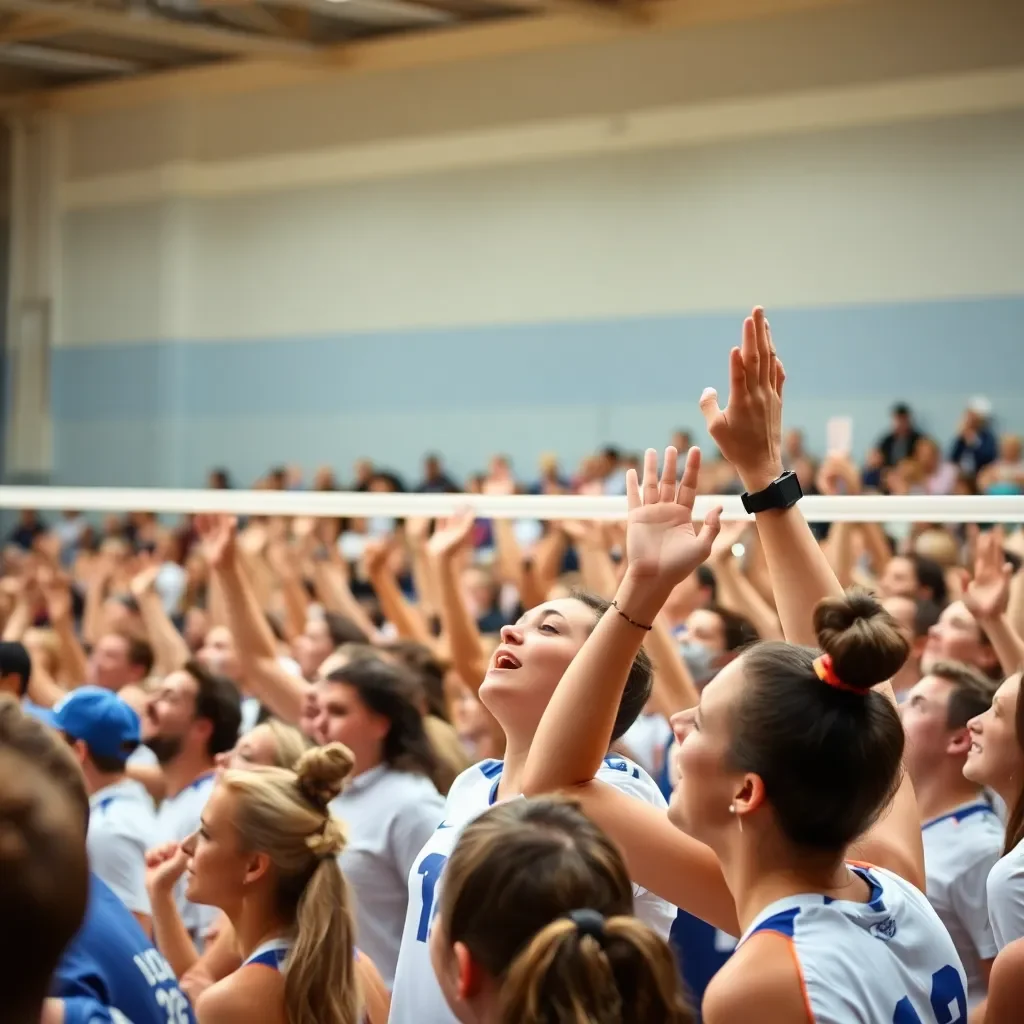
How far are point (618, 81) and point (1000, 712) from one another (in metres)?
11.6

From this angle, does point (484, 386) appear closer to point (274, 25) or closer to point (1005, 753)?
point (274, 25)

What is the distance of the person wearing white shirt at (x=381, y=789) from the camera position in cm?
371

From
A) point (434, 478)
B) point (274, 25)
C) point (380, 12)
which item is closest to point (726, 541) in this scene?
point (434, 478)

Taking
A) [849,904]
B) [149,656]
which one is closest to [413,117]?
[149,656]

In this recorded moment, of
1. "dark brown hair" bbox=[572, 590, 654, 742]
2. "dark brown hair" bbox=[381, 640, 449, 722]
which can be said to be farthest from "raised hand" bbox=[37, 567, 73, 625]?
"dark brown hair" bbox=[572, 590, 654, 742]

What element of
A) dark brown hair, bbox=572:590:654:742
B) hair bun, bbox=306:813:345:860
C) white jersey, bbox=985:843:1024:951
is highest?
dark brown hair, bbox=572:590:654:742

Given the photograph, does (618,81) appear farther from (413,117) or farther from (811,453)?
(811,453)

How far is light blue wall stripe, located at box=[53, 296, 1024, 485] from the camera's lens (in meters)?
12.3

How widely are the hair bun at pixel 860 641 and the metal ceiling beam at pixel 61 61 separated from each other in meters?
15.7

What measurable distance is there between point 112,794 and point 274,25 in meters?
11.9

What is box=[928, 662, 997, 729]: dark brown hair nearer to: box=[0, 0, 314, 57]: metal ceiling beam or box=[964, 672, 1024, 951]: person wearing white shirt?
box=[964, 672, 1024, 951]: person wearing white shirt

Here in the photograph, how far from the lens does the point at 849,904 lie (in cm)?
190

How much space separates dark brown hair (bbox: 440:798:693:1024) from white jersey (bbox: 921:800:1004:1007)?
5.61 ft

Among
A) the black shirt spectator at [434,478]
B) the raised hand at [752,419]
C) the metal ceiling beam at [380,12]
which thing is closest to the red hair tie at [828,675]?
the raised hand at [752,419]
